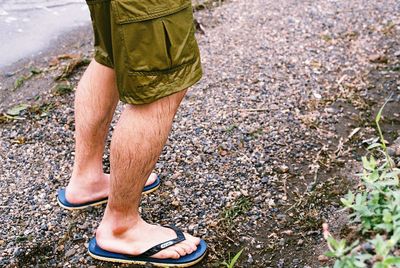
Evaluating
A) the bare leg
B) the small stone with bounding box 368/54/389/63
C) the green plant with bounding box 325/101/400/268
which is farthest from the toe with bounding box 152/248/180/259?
the small stone with bounding box 368/54/389/63

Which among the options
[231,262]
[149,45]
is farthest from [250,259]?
[149,45]

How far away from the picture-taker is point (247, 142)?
9.99ft

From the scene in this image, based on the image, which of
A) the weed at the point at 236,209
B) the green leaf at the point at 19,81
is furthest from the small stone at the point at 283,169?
the green leaf at the point at 19,81

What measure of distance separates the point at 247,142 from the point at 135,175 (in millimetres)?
1029

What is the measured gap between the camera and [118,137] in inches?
82.6

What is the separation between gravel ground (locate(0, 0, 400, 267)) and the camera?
2477mm

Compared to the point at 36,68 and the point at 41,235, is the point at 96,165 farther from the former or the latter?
the point at 36,68

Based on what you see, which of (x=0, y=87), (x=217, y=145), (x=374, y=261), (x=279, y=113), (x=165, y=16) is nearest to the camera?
(x=374, y=261)

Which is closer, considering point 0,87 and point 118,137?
point 118,137

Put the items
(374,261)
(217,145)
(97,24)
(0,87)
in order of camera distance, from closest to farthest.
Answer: (374,261) < (97,24) < (217,145) < (0,87)

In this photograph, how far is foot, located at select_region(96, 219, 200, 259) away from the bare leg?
309 millimetres

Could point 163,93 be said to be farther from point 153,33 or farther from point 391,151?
point 391,151

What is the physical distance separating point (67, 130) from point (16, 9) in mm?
2082

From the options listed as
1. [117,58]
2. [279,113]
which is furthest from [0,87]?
[117,58]
